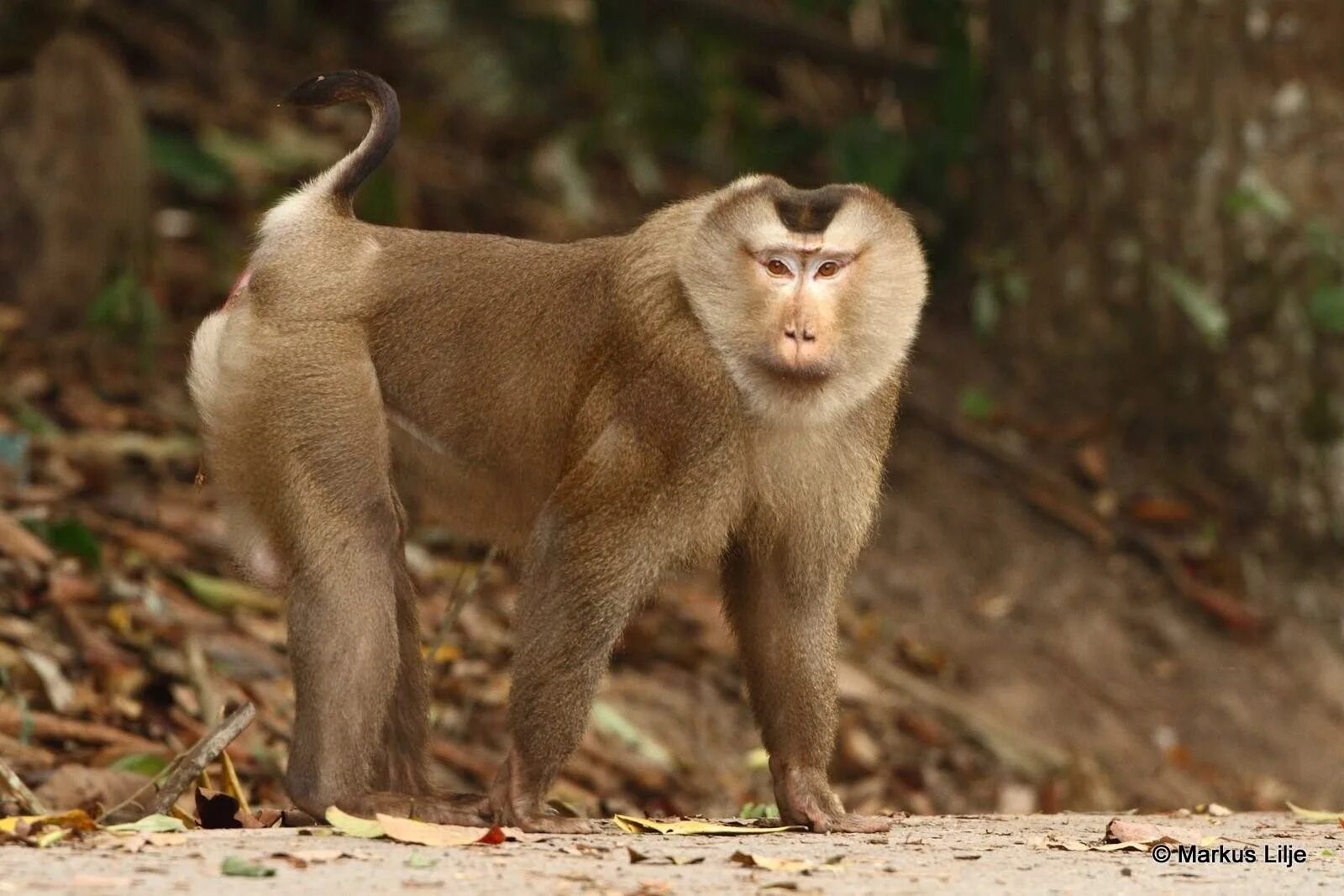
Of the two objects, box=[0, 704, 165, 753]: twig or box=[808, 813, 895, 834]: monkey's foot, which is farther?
box=[0, 704, 165, 753]: twig

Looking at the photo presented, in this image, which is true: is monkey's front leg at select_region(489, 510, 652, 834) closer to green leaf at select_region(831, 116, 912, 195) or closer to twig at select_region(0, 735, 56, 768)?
twig at select_region(0, 735, 56, 768)

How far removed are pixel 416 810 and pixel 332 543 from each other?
0.75m

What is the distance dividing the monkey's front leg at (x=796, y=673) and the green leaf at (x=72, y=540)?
297 cm

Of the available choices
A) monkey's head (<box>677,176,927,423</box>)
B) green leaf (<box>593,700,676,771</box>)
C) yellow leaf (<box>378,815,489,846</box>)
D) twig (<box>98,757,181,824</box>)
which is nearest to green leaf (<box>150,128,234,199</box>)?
green leaf (<box>593,700,676,771</box>)

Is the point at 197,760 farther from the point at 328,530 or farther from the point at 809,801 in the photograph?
the point at 809,801

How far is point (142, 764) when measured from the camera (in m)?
6.20

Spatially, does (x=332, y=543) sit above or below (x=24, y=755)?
above

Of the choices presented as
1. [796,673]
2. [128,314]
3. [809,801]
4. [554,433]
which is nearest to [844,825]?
[809,801]

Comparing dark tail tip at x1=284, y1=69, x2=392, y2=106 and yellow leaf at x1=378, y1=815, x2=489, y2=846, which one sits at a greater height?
dark tail tip at x1=284, y1=69, x2=392, y2=106

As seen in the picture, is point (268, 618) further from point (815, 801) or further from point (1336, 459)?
point (1336, 459)

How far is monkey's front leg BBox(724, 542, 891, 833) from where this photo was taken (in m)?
5.50

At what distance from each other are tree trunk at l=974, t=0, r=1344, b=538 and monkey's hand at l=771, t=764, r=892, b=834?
4490 mm

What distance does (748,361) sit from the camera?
5.21 m

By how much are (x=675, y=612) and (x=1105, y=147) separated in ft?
10.1
